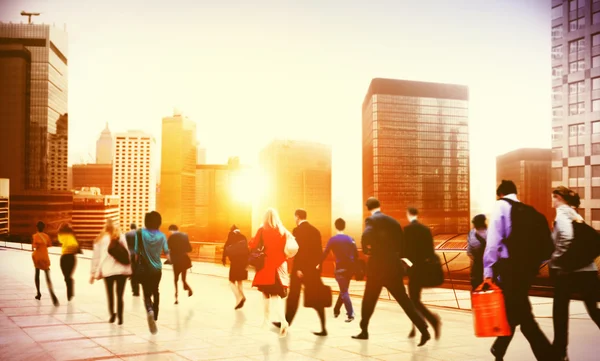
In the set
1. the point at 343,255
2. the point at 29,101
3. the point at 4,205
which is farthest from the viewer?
the point at 29,101

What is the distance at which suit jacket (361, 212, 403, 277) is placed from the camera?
719cm

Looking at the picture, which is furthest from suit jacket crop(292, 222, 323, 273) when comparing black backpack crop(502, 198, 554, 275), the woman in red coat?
black backpack crop(502, 198, 554, 275)

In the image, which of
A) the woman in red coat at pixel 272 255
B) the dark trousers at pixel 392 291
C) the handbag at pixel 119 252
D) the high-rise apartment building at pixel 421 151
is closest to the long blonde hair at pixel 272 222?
the woman in red coat at pixel 272 255

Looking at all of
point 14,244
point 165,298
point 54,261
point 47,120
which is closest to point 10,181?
point 47,120

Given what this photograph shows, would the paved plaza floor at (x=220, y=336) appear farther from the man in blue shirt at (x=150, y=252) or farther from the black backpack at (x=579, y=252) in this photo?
the black backpack at (x=579, y=252)

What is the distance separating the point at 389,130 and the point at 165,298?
146977 mm

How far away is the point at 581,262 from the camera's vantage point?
229 inches

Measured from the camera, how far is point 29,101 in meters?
166

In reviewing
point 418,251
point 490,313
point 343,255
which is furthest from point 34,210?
A: point 490,313

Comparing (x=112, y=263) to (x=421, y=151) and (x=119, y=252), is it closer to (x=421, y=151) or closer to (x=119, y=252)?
(x=119, y=252)

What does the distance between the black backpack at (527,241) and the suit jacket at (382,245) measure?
72.2 inches

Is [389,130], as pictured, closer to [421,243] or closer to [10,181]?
[10,181]

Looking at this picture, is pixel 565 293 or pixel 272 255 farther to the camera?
pixel 272 255

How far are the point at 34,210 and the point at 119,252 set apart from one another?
583ft
